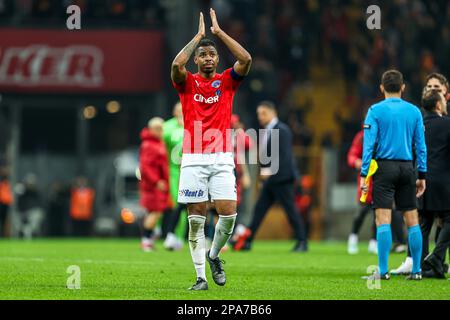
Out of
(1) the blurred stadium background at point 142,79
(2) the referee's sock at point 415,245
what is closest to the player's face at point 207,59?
(2) the referee's sock at point 415,245

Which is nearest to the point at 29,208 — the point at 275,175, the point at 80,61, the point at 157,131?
the point at 80,61

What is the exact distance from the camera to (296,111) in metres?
30.4

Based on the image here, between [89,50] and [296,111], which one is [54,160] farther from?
[296,111]

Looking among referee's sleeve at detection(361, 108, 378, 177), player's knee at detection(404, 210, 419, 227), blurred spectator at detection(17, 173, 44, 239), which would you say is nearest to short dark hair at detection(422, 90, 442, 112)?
referee's sleeve at detection(361, 108, 378, 177)

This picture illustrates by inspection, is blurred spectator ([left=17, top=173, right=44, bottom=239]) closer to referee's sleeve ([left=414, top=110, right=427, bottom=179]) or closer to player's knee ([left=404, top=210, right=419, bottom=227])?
player's knee ([left=404, top=210, right=419, bottom=227])

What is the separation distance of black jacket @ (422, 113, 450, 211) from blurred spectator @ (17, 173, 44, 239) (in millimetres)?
19812

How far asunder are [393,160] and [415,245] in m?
0.94

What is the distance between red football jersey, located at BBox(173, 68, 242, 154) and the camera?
11078 millimetres

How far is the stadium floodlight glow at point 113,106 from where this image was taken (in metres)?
33.3

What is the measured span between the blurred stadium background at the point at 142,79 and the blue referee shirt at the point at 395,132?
16810 mm

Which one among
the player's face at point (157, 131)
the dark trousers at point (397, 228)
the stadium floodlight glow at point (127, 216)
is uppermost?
the player's face at point (157, 131)

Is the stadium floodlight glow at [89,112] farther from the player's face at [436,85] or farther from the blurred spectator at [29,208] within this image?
the player's face at [436,85]

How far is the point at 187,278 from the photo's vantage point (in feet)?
41.6
